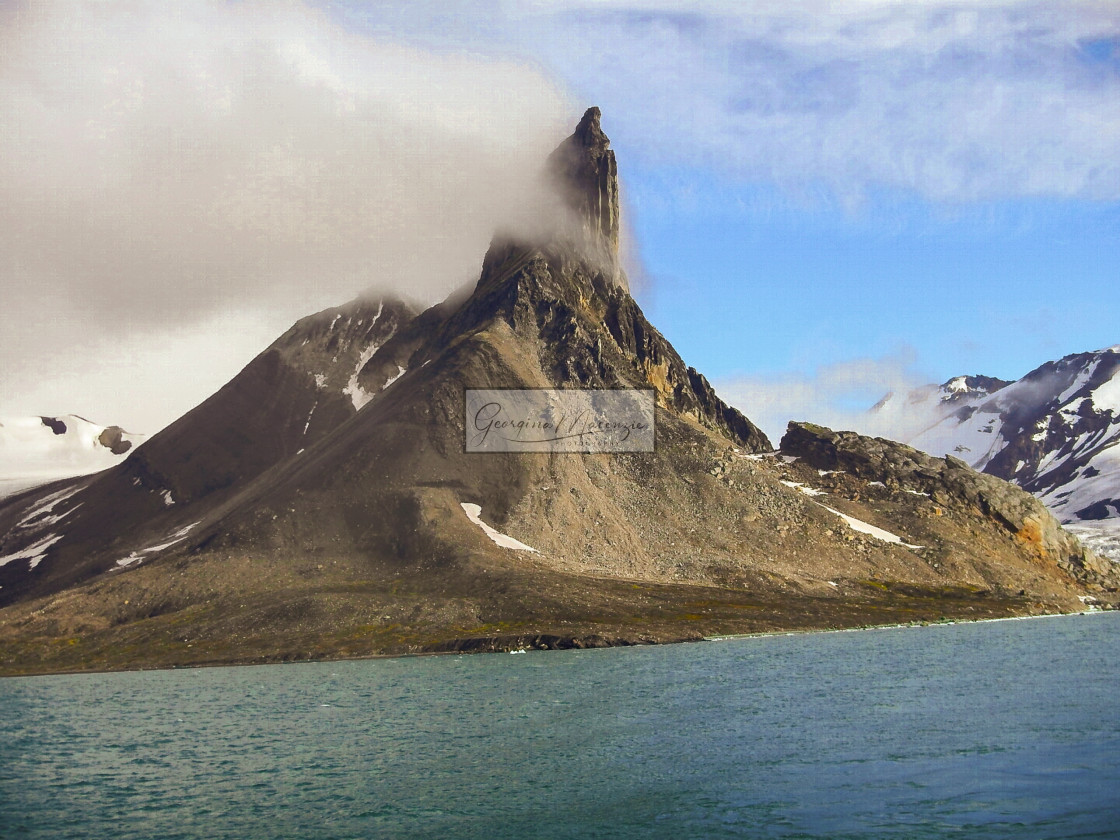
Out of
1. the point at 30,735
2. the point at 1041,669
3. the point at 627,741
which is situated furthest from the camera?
the point at 1041,669

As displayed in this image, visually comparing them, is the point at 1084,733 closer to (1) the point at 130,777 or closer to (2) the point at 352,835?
(2) the point at 352,835

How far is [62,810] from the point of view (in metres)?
63.1

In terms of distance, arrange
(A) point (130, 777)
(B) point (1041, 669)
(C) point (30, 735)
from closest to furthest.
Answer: (A) point (130, 777), (C) point (30, 735), (B) point (1041, 669)

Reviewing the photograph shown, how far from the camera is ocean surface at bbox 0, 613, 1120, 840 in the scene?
5347cm

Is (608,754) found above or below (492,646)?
below

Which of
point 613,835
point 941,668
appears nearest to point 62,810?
point 613,835

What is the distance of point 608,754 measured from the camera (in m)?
74.1

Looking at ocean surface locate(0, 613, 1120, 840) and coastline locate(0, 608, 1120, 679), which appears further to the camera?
coastline locate(0, 608, 1120, 679)

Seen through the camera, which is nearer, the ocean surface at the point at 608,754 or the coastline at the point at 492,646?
the ocean surface at the point at 608,754

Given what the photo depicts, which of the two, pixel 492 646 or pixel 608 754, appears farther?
pixel 492 646

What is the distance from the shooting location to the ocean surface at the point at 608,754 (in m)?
53.5

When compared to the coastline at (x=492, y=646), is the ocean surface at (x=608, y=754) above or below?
below

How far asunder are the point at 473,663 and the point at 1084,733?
10175 cm

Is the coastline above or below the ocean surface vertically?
above
